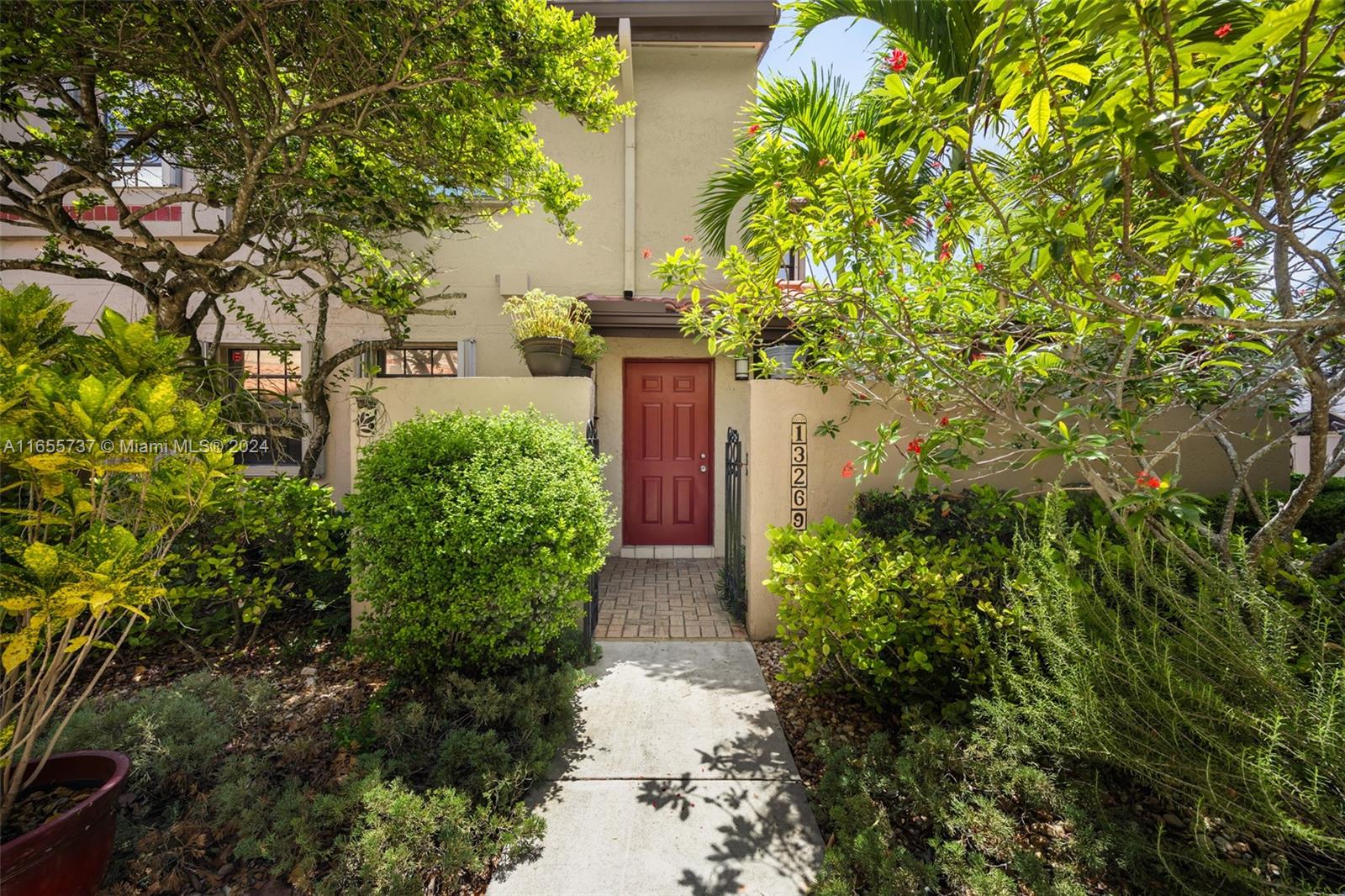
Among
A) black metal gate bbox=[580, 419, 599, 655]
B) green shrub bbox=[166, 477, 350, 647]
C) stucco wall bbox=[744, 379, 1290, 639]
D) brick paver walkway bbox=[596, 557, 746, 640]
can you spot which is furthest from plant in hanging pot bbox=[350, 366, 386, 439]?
stucco wall bbox=[744, 379, 1290, 639]

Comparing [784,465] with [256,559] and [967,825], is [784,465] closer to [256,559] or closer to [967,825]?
[967,825]

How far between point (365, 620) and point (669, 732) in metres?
1.90

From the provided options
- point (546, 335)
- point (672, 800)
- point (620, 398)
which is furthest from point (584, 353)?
point (672, 800)

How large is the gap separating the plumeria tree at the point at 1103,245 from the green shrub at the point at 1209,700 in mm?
361

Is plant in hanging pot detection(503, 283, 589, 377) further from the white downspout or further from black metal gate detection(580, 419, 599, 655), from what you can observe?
the white downspout

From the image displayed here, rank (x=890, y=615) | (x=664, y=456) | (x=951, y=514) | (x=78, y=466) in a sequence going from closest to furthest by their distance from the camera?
Answer: (x=78, y=466) → (x=890, y=615) → (x=951, y=514) → (x=664, y=456)

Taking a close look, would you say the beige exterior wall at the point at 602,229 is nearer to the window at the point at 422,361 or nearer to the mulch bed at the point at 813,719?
the window at the point at 422,361

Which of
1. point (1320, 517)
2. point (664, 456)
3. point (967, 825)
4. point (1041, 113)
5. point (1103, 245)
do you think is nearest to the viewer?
point (1041, 113)

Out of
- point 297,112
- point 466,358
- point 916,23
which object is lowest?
point 466,358

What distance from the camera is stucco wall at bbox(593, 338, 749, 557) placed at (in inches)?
257

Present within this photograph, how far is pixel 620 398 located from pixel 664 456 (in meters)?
0.95

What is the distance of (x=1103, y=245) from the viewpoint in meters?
2.08

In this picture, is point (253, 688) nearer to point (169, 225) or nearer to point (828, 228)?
point (828, 228)

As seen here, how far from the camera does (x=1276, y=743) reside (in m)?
1.43
